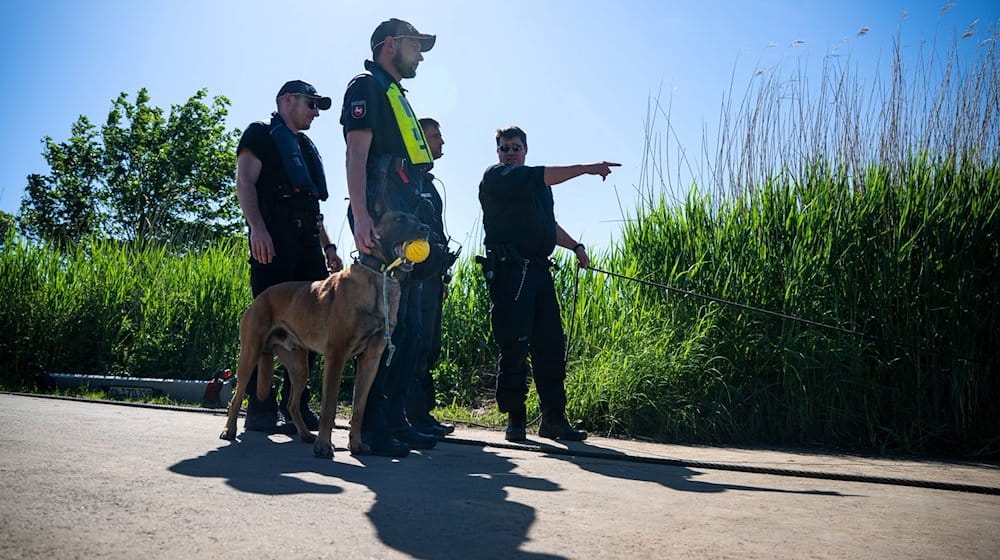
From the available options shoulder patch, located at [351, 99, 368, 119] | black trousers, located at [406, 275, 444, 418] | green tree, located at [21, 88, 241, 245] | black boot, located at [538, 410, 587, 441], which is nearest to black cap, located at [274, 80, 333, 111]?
shoulder patch, located at [351, 99, 368, 119]

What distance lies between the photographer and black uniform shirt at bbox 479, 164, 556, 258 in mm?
5207

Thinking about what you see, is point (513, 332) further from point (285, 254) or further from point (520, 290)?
point (285, 254)

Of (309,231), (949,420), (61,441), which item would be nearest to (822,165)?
(949,420)

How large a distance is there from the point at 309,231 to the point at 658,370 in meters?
2.73

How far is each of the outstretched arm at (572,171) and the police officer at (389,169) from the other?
0.87 metres

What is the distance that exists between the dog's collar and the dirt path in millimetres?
943

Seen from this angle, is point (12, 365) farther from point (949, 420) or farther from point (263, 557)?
point (949, 420)

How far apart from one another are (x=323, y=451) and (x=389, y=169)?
155cm

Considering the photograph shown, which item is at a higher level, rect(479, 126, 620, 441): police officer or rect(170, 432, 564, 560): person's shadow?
rect(479, 126, 620, 441): police officer

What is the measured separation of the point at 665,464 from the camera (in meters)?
4.28

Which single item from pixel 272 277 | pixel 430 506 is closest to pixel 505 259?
pixel 272 277

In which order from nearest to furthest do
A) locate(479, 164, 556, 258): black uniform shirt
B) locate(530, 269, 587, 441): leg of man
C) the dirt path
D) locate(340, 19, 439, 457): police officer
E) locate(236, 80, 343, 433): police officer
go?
the dirt path
locate(340, 19, 439, 457): police officer
locate(236, 80, 343, 433): police officer
locate(479, 164, 556, 258): black uniform shirt
locate(530, 269, 587, 441): leg of man

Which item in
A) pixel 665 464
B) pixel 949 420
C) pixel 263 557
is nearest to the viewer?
pixel 263 557

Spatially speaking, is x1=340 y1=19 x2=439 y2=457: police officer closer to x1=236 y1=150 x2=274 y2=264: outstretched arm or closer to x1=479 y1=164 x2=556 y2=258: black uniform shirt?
x1=236 y1=150 x2=274 y2=264: outstretched arm
